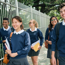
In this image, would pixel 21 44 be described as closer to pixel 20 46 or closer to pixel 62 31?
pixel 20 46

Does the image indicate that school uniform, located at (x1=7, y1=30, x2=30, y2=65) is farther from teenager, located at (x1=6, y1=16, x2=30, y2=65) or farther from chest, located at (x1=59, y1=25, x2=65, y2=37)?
chest, located at (x1=59, y1=25, x2=65, y2=37)

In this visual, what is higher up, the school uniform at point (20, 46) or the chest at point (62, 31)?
the chest at point (62, 31)

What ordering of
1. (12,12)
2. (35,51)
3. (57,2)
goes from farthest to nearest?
(57,2) → (12,12) → (35,51)

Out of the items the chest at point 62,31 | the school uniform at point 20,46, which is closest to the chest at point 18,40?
the school uniform at point 20,46

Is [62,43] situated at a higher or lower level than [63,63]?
higher

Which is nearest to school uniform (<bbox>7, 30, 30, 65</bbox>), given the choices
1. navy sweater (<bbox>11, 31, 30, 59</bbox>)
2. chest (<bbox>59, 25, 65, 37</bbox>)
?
navy sweater (<bbox>11, 31, 30, 59</bbox>)

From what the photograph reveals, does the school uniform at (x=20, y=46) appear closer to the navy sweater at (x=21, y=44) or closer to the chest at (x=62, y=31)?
the navy sweater at (x=21, y=44)

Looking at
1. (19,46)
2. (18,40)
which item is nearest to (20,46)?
(19,46)

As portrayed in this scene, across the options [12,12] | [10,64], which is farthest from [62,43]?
[12,12]

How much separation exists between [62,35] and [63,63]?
1.69 ft

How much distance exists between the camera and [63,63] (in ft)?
8.26

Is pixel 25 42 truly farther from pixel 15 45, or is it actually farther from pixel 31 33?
pixel 31 33

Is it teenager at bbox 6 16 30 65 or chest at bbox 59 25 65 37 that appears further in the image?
teenager at bbox 6 16 30 65

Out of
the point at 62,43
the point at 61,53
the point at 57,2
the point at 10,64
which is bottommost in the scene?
the point at 10,64
